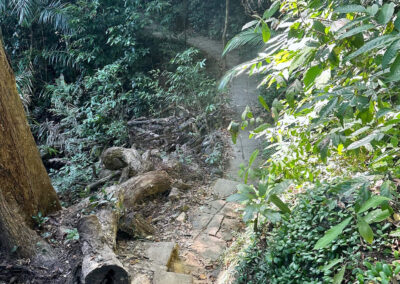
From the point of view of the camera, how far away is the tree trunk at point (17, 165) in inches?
125

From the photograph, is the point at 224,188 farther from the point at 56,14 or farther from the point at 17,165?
the point at 56,14

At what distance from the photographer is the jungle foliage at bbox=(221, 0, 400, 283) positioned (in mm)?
1271

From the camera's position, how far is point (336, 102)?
134 cm

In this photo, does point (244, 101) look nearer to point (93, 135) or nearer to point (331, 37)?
point (93, 135)

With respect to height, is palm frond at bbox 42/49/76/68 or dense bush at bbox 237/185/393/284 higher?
palm frond at bbox 42/49/76/68

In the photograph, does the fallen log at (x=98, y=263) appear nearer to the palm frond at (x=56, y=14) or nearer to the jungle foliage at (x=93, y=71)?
the jungle foliage at (x=93, y=71)

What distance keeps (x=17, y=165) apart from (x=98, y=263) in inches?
55.0

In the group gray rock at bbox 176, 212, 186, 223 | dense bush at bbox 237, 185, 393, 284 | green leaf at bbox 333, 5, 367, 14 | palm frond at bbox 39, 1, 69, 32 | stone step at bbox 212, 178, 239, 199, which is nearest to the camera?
green leaf at bbox 333, 5, 367, 14

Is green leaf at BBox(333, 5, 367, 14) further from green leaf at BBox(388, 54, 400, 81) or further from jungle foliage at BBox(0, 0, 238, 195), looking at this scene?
jungle foliage at BBox(0, 0, 238, 195)

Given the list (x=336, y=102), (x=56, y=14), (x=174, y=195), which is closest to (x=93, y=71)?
(x=56, y=14)

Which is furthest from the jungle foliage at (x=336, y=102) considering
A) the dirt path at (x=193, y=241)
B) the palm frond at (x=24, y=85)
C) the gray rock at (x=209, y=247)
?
the palm frond at (x=24, y=85)

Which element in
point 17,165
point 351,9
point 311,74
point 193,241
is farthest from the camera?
point 193,241

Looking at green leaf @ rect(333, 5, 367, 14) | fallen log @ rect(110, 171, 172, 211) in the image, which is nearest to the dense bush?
green leaf @ rect(333, 5, 367, 14)

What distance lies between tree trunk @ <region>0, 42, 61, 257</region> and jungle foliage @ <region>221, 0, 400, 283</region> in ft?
6.89
